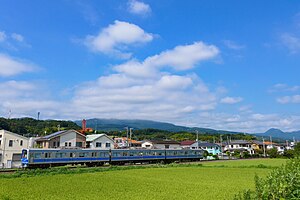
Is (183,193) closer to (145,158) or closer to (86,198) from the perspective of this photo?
(86,198)

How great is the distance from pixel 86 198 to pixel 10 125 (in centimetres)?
6830

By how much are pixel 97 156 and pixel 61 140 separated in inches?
434

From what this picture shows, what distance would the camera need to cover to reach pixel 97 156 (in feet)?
111

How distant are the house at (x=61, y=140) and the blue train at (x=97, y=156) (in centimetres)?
1037

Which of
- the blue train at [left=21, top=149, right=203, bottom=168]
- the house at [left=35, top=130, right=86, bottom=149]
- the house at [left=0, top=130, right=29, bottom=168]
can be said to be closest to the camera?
the blue train at [left=21, top=149, right=203, bottom=168]

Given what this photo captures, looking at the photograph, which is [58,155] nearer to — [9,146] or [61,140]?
[9,146]

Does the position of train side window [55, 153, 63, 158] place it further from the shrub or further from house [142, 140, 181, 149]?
house [142, 140, 181, 149]

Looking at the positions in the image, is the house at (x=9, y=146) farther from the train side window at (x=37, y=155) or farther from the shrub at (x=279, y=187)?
the shrub at (x=279, y=187)

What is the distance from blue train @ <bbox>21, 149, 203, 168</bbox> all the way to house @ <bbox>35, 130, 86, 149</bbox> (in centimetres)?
1037

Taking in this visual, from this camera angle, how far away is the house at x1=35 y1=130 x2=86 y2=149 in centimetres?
4097

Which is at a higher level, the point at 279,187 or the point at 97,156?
the point at 279,187

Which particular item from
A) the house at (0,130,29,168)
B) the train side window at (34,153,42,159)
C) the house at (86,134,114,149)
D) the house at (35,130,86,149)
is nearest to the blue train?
the train side window at (34,153,42,159)

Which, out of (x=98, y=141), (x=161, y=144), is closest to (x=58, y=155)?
(x=98, y=141)

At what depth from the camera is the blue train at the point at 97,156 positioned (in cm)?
2820
